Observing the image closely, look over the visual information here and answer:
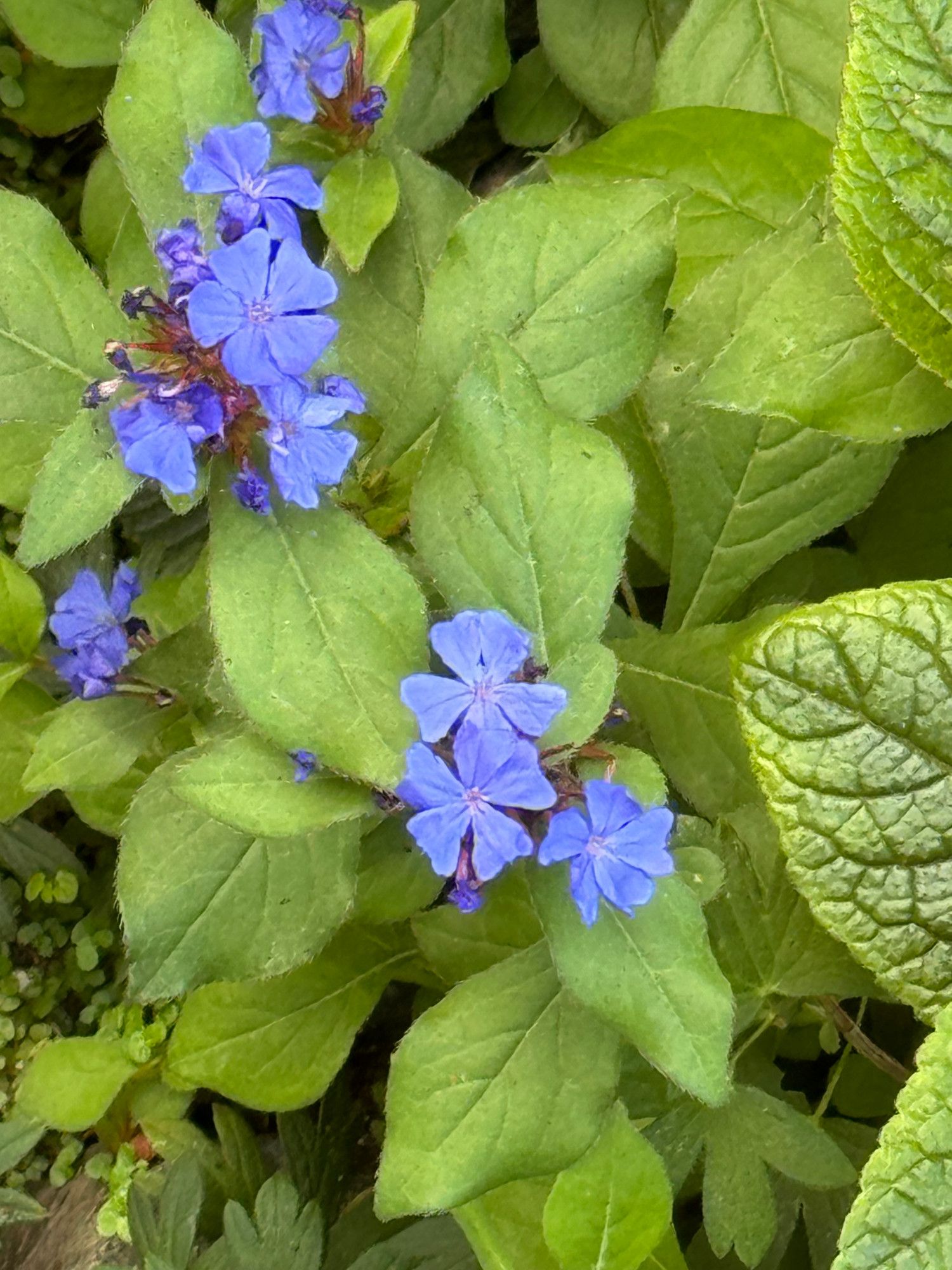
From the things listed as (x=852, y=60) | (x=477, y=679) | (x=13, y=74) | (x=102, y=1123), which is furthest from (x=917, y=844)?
(x=13, y=74)

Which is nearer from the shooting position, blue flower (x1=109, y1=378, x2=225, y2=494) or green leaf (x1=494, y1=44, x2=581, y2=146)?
blue flower (x1=109, y1=378, x2=225, y2=494)

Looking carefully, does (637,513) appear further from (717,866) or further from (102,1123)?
(102,1123)

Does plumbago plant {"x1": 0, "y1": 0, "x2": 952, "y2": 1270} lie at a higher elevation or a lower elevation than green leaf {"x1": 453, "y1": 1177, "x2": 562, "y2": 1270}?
higher

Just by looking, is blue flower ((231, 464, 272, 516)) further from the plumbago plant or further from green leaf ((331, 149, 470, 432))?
green leaf ((331, 149, 470, 432))

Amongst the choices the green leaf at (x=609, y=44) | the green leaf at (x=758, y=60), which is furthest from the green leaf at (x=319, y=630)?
the green leaf at (x=609, y=44)

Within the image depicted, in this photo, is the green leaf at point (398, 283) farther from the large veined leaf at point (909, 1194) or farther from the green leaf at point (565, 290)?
the large veined leaf at point (909, 1194)

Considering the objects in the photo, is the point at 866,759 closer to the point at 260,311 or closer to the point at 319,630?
the point at 319,630

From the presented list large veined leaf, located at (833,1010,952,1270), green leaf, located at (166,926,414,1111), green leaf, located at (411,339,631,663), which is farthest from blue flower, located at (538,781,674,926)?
green leaf, located at (166,926,414,1111)
